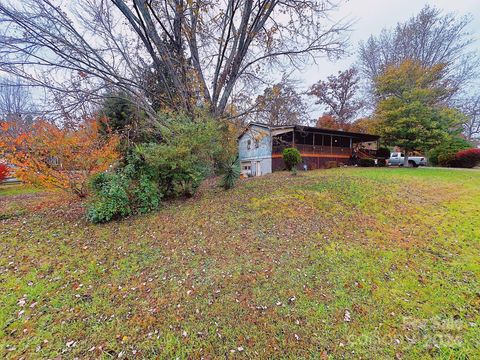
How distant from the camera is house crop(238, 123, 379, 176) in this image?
17.1 meters

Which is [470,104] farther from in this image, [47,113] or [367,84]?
[47,113]

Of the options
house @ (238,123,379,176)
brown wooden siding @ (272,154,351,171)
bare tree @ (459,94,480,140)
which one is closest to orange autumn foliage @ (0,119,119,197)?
house @ (238,123,379,176)

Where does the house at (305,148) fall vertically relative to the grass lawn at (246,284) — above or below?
above

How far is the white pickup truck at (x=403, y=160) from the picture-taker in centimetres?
2050

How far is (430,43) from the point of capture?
21.2 metres

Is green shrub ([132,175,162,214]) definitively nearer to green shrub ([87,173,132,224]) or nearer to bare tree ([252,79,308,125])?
green shrub ([87,173,132,224])

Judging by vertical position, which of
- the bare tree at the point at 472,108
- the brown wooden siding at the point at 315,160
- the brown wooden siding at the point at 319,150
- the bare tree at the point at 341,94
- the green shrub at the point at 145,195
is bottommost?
the green shrub at the point at 145,195

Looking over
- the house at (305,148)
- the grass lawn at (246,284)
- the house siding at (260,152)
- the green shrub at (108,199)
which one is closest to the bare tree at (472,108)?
the house at (305,148)

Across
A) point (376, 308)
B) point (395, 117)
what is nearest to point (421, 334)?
point (376, 308)

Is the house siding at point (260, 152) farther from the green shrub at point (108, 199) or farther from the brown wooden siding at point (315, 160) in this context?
the green shrub at point (108, 199)

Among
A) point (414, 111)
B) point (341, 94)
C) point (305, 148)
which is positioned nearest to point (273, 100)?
point (305, 148)

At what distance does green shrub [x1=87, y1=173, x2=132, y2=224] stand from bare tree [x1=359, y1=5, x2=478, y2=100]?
79.3ft

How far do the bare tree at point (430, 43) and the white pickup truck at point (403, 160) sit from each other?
667 centimetres

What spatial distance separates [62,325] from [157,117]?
256 inches
